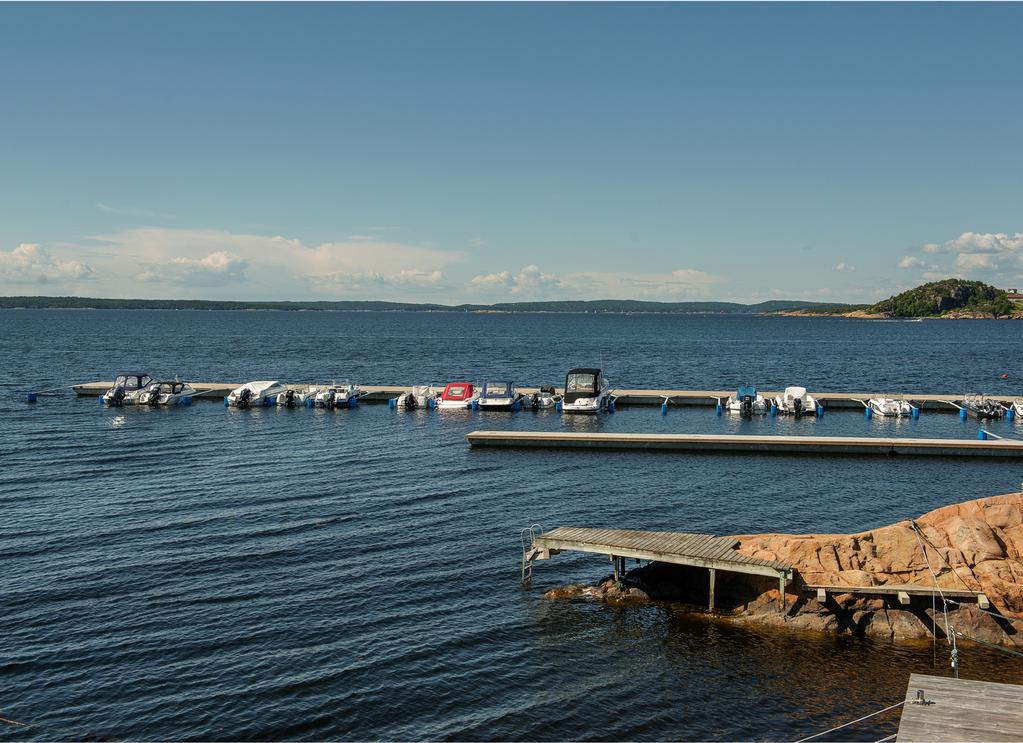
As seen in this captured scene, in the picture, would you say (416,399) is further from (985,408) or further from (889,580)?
(889,580)

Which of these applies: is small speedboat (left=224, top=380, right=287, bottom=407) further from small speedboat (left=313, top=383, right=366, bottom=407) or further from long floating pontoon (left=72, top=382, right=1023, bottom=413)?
small speedboat (left=313, top=383, right=366, bottom=407)

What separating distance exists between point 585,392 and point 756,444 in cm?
1685

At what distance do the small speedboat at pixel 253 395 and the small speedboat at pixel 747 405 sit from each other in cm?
3332

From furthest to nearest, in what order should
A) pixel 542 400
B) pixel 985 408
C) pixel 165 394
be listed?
pixel 165 394 < pixel 542 400 < pixel 985 408

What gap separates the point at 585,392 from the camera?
56.7 meters

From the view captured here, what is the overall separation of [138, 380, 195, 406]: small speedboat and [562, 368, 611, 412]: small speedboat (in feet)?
94.9

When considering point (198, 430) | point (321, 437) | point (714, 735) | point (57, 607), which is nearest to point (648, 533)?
point (714, 735)

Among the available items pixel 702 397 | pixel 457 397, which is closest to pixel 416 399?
pixel 457 397

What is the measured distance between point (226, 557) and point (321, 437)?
22.3 metres

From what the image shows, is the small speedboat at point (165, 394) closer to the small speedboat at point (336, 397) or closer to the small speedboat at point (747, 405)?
the small speedboat at point (336, 397)

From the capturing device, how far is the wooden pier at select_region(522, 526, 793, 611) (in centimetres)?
2020

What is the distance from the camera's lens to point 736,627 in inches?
790

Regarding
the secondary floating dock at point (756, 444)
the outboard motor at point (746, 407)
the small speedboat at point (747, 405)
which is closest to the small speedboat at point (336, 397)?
the secondary floating dock at point (756, 444)

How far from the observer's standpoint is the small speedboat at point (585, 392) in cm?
5512
